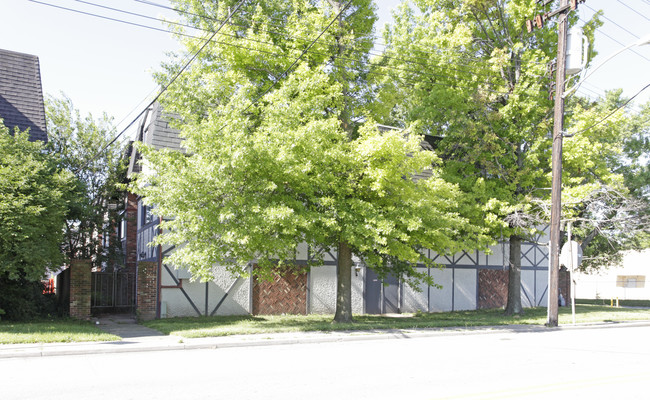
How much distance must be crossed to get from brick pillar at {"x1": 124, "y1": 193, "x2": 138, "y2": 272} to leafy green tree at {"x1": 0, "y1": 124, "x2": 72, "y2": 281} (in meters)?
7.01

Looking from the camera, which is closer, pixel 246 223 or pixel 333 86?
pixel 246 223

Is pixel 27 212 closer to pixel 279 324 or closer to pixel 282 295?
pixel 279 324

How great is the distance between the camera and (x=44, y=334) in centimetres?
1249

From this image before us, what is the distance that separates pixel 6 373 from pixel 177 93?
34.6ft

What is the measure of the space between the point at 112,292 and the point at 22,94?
28.3 ft

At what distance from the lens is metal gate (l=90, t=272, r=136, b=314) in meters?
21.0

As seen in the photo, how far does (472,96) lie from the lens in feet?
66.9

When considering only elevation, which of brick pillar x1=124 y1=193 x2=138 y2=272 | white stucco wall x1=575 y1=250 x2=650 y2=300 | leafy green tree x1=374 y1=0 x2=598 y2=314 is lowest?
white stucco wall x1=575 y1=250 x2=650 y2=300

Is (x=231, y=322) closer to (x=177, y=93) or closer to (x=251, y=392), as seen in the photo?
(x=177, y=93)

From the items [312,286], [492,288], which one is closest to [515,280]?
[492,288]

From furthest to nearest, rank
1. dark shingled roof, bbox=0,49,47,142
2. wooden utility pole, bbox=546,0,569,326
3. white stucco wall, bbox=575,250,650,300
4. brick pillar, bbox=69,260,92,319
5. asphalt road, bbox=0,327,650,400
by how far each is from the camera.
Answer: white stucco wall, bbox=575,250,650,300
dark shingled roof, bbox=0,49,47,142
brick pillar, bbox=69,260,92,319
wooden utility pole, bbox=546,0,569,326
asphalt road, bbox=0,327,650,400

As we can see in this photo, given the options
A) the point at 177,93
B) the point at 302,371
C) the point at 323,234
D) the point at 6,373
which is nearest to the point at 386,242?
the point at 323,234

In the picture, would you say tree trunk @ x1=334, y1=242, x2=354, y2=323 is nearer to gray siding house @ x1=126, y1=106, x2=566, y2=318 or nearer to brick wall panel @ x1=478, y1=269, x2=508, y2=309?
gray siding house @ x1=126, y1=106, x2=566, y2=318

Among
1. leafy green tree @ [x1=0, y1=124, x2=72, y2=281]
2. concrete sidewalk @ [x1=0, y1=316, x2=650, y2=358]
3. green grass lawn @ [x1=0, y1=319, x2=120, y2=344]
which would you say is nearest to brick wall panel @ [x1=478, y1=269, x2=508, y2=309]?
concrete sidewalk @ [x1=0, y1=316, x2=650, y2=358]
